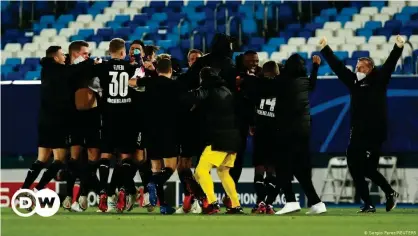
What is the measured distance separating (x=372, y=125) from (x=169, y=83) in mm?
3180

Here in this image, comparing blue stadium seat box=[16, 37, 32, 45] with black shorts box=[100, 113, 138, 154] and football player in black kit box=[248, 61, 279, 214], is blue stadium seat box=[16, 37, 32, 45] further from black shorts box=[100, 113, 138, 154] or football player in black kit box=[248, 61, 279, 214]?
football player in black kit box=[248, 61, 279, 214]

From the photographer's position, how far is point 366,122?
16.5m

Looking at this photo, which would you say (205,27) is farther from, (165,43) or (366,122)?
(366,122)

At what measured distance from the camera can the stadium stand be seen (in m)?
24.6

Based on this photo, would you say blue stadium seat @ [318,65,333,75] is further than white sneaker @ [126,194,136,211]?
Yes

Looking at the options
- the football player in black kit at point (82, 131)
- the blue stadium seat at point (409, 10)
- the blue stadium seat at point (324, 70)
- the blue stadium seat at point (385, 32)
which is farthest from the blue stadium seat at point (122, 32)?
the football player in black kit at point (82, 131)

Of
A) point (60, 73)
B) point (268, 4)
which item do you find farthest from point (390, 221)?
point (268, 4)

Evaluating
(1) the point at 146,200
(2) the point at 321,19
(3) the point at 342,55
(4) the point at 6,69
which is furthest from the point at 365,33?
(1) the point at 146,200

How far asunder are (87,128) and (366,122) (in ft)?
13.3

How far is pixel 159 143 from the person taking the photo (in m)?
15.6

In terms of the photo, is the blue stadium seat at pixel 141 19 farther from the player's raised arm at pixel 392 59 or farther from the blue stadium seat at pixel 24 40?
the player's raised arm at pixel 392 59

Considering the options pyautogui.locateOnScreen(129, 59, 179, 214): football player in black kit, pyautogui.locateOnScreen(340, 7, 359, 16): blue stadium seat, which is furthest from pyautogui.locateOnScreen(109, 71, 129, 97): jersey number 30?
pyautogui.locateOnScreen(340, 7, 359, 16): blue stadium seat

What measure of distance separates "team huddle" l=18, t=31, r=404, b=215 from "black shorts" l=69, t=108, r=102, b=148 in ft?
0.05

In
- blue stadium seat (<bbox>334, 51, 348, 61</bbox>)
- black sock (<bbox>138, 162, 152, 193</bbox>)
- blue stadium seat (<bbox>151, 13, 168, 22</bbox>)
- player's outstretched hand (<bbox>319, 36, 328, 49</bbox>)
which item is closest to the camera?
player's outstretched hand (<bbox>319, 36, 328, 49</bbox>)
